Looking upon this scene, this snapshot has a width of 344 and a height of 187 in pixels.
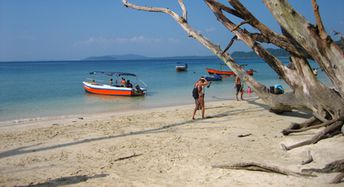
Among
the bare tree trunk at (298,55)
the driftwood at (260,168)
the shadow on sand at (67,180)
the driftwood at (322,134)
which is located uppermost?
the bare tree trunk at (298,55)

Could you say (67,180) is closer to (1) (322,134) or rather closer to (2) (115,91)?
(1) (322,134)

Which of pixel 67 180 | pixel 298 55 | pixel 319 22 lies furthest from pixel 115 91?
pixel 319 22

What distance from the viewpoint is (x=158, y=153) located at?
24.5 ft

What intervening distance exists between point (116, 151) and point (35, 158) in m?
1.74

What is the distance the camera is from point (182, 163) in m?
6.70

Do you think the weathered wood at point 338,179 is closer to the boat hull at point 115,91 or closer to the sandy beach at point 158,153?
the sandy beach at point 158,153

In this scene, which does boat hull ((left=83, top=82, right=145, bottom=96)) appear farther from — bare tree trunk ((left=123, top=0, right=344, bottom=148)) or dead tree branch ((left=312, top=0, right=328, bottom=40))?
dead tree branch ((left=312, top=0, right=328, bottom=40))

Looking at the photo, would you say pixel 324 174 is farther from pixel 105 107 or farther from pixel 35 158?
pixel 105 107

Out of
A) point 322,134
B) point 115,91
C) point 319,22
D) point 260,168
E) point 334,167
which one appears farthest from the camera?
point 115,91

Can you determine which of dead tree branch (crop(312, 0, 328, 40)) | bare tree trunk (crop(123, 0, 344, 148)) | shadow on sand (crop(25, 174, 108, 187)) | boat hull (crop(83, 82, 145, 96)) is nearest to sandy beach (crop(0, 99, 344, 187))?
shadow on sand (crop(25, 174, 108, 187))

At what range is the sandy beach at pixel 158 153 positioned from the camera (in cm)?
580

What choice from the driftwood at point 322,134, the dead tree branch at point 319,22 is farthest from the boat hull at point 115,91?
the dead tree branch at point 319,22

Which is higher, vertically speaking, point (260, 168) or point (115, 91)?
point (115, 91)

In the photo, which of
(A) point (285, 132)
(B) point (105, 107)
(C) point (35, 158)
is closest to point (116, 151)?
(C) point (35, 158)
